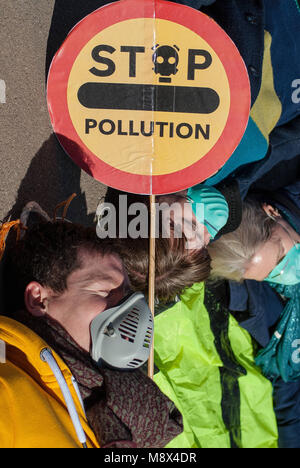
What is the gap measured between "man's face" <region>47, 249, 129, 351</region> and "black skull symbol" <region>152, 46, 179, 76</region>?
0.66 m

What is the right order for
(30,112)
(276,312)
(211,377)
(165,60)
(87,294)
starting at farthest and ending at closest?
1. (276,312)
2. (211,377)
3. (30,112)
4. (165,60)
5. (87,294)

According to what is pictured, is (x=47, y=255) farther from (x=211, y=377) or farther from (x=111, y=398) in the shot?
(x=211, y=377)

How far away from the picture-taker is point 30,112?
1898mm

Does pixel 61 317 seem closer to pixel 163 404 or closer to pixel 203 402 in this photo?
pixel 163 404

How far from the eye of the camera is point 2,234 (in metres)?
1.72

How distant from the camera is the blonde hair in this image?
2236 mm

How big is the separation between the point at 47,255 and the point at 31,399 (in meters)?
0.51

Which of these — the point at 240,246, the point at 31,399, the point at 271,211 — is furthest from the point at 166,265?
the point at 31,399

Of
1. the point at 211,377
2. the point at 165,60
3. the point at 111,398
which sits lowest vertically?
the point at 211,377

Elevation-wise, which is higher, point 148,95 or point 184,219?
point 148,95

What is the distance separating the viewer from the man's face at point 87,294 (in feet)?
4.75
